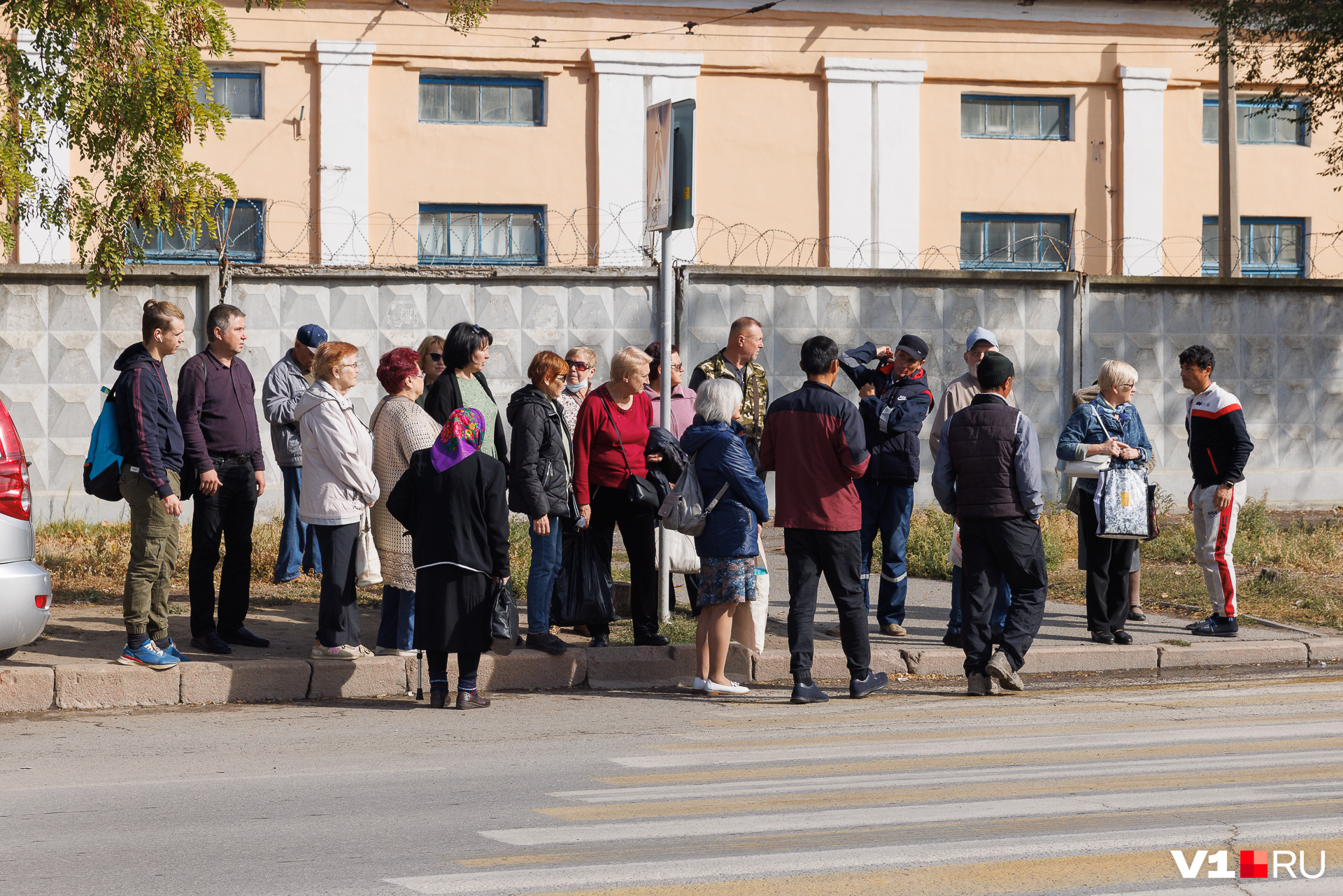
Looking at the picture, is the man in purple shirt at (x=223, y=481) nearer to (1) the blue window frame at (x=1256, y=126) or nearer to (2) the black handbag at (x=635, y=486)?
(2) the black handbag at (x=635, y=486)

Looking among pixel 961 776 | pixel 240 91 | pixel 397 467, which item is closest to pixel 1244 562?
pixel 961 776

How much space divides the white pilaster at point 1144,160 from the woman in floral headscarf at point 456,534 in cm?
1773

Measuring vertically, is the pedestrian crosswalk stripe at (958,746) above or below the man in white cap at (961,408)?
below

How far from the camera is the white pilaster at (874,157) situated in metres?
22.0

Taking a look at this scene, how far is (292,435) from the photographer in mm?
10781

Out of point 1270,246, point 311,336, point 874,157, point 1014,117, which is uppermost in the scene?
point 1014,117

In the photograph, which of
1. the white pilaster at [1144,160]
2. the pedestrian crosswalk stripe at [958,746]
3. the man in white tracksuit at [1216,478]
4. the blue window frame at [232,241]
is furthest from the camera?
the white pilaster at [1144,160]

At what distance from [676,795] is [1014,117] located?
19387 mm

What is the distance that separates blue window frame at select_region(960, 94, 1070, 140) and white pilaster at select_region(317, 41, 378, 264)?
942 cm

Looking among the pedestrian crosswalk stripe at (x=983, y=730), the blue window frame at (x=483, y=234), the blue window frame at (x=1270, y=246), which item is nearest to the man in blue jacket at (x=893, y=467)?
the pedestrian crosswalk stripe at (x=983, y=730)

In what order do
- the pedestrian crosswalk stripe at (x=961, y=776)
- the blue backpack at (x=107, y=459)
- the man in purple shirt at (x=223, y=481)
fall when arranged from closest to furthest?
the pedestrian crosswalk stripe at (x=961, y=776)
the blue backpack at (x=107, y=459)
the man in purple shirt at (x=223, y=481)

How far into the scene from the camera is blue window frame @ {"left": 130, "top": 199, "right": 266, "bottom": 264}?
19016mm

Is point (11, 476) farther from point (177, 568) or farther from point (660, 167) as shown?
A: point (660, 167)

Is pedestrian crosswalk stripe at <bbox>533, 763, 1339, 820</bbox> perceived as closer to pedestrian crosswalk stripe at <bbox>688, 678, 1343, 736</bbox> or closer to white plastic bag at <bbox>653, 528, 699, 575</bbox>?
pedestrian crosswalk stripe at <bbox>688, 678, 1343, 736</bbox>
